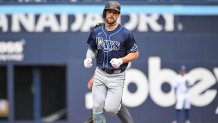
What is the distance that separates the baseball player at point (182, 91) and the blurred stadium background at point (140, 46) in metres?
0.39

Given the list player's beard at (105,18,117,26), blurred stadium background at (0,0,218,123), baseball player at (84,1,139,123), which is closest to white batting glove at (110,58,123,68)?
baseball player at (84,1,139,123)

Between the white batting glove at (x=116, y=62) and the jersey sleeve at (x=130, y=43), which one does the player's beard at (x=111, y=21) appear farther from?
the white batting glove at (x=116, y=62)

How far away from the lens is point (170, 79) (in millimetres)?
15250

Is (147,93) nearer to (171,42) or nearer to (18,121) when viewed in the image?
(171,42)

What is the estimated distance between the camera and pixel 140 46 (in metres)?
15.1

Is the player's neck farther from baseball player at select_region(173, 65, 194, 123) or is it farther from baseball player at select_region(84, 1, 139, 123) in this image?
baseball player at select_region(173, 65, 194, 123)

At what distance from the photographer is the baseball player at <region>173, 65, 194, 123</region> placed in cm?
1473

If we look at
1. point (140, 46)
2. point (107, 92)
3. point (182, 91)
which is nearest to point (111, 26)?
point (107, 92)

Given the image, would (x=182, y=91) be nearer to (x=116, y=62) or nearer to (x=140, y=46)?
(x=140, y=46)

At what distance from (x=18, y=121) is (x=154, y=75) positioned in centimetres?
330

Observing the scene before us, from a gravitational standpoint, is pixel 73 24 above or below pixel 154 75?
above

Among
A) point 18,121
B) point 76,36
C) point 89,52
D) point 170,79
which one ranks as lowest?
point 18,121

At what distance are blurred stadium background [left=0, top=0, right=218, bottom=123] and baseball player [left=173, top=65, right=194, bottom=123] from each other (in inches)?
15.3

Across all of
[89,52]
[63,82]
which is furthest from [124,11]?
[89,52]
